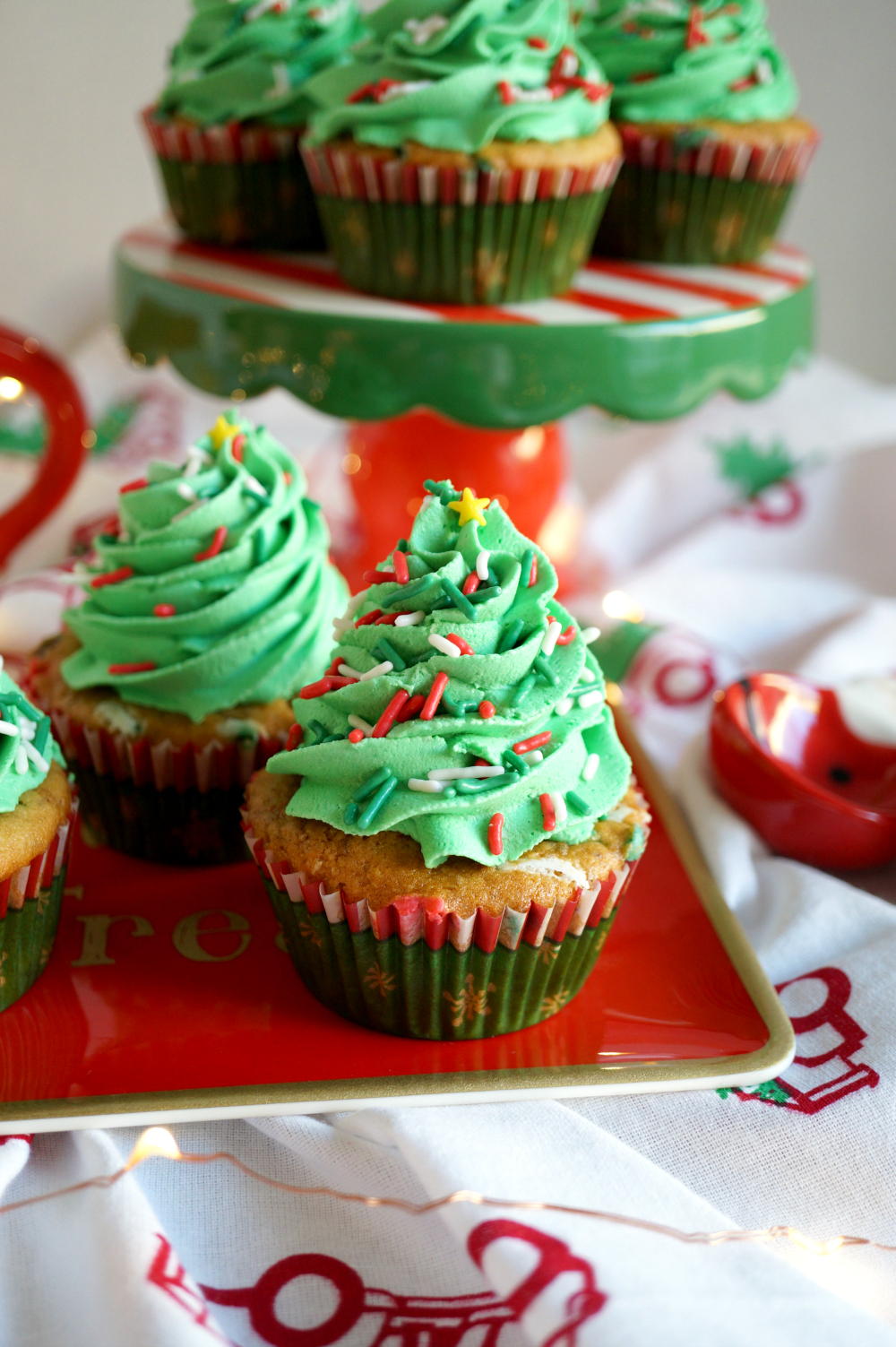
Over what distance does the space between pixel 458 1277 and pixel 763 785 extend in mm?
876

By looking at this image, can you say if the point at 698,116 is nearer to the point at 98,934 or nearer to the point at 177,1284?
the point at 98,934

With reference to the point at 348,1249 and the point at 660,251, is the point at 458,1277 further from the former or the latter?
the point at 660,251

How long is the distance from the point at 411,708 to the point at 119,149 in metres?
2.78

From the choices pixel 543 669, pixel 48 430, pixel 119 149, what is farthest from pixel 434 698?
pixel 119 149

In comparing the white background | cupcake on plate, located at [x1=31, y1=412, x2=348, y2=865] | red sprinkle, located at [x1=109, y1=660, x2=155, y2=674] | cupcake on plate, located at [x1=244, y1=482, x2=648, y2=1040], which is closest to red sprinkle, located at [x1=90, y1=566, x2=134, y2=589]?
cupcake on plate, located at [x1=31, y1=412, x2=348, y2=865]

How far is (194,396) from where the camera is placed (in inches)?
137

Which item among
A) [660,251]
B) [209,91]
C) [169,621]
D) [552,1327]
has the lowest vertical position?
[552,1327]

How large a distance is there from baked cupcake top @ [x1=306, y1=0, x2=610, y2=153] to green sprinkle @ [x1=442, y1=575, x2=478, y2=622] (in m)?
0.88

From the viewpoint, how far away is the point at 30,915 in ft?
4.59

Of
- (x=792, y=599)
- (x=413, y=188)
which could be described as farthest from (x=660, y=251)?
(x=792, y=599)

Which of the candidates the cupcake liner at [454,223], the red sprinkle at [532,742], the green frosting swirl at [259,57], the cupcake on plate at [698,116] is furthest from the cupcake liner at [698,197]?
the red sprinkle at [532,742]

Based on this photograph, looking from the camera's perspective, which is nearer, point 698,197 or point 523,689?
point 523,689

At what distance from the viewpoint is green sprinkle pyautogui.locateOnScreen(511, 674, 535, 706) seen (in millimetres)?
1329

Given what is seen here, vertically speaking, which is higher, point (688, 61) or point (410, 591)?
point (688, 61)
